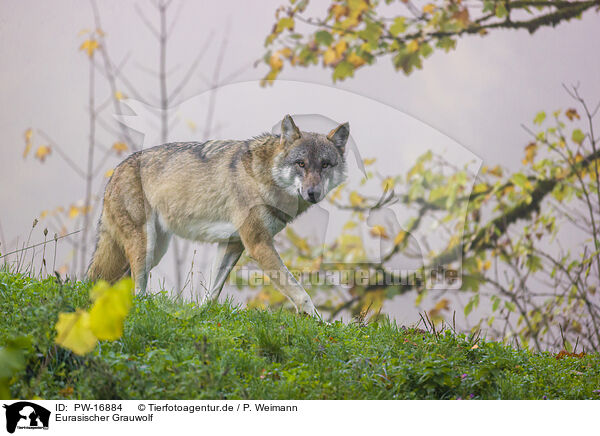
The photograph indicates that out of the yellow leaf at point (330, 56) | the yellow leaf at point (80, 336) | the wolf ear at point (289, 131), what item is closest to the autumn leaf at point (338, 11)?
the yellow leaf at point (330, 56)

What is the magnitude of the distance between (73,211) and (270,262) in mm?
2604

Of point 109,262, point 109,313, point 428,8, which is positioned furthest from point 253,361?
point 428,8

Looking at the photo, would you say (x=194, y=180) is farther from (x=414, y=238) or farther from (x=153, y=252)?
(x=414, y=238)

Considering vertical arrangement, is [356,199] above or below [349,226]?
above

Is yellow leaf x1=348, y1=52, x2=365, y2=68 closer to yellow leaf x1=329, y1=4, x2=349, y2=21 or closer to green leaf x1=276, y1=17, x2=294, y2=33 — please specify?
yellow leaf x1=329, y1=4, x2=349, y2=21

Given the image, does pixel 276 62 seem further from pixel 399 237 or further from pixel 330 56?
pixel 399 237

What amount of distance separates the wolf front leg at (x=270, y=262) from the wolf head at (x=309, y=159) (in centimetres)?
46

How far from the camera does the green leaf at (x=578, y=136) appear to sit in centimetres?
652

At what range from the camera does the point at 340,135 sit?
5016mm

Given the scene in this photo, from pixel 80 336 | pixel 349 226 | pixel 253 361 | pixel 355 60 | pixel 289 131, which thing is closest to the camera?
pixel 80 336

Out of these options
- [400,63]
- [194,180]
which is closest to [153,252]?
[194,180]

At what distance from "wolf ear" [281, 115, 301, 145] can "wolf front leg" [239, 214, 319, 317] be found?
0.78 meters
